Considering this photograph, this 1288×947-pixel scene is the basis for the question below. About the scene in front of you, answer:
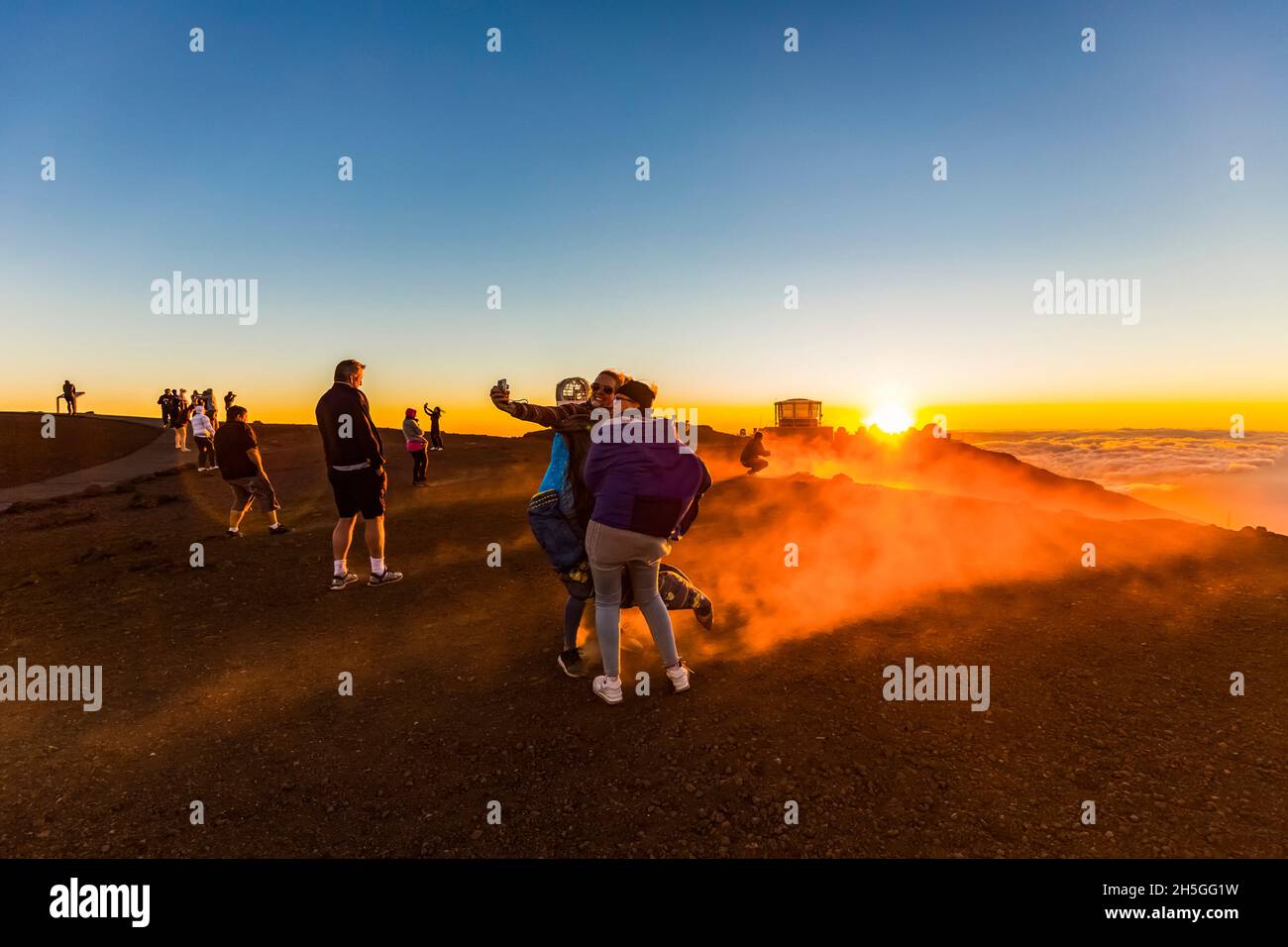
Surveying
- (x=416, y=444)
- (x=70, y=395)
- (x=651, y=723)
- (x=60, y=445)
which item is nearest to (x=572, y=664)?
(x=651, y=723)

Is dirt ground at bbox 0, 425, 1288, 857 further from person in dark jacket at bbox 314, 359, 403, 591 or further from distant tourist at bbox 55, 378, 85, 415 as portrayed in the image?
distant tourist at bbox 55, 378, 85, 415

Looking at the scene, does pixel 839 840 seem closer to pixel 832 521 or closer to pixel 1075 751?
pixel 1075 751

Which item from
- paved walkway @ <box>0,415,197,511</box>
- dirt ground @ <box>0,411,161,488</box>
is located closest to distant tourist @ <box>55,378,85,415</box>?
dirt ground @ <box>0,411,161,488</box>

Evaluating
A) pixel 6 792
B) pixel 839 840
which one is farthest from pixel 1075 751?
pixel 6 792

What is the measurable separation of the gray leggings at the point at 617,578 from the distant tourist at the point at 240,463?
8127mm

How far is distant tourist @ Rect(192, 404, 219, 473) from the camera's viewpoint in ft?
61.3

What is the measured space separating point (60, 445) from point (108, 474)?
7.78 meters

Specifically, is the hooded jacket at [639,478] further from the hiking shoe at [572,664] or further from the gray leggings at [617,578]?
the hiking shoe at [572,664]

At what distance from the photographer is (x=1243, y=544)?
9.23 metres

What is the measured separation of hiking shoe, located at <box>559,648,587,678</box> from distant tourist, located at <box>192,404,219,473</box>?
1779 centimetres

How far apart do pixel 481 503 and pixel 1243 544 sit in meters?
14.0

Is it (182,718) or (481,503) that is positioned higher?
(481,503)

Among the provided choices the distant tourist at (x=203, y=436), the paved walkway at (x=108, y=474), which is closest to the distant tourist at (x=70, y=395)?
the paved walkway at (x=108, y=474)

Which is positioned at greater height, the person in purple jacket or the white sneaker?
the person in purple jacket
